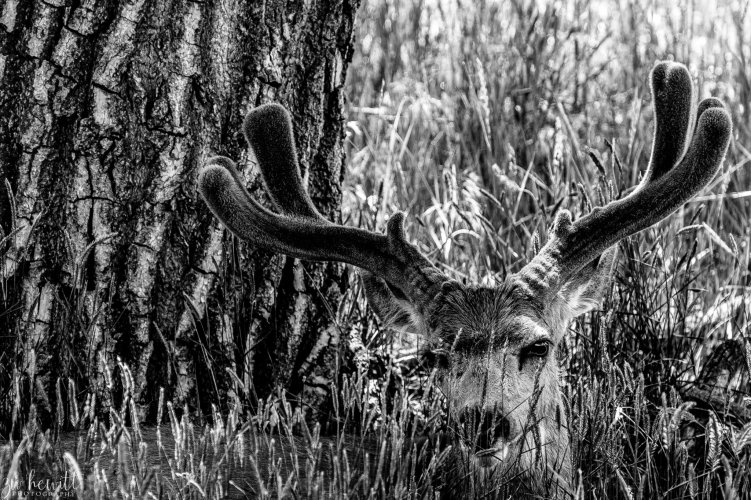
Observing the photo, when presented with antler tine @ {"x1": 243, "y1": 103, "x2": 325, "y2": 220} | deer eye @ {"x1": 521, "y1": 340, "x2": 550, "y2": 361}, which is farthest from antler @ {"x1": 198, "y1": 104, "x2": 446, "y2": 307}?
deer eye @ {"x1": 521, "y1": 340, "x2": 550, "y2": 361}

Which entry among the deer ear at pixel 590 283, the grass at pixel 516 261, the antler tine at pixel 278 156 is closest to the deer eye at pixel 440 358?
the grass at pixel 516 261

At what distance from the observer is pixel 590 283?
3.63m

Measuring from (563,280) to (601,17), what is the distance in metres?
3.89

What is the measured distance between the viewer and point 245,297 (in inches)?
151

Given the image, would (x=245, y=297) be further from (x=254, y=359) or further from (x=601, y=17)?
(x=601, y=17)

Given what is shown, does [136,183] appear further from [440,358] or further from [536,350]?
[536,350]

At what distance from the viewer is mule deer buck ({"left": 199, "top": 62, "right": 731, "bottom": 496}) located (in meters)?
3.28

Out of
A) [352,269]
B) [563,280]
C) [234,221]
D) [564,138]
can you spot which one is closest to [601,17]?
[564,138]

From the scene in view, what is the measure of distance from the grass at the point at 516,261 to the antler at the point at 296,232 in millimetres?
400

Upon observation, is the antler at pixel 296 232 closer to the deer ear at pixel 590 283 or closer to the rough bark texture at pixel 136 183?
the rough bark texture at pixel 136 183

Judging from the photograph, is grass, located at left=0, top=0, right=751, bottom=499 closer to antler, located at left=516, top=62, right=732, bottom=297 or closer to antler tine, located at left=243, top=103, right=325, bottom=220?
antler, located at left=516, top=62, right=732, bottom=297

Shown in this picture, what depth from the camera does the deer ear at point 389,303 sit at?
368cm

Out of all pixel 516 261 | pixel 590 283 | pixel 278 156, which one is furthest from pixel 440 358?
pixel 516 261

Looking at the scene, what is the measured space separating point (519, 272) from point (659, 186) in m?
0.55
